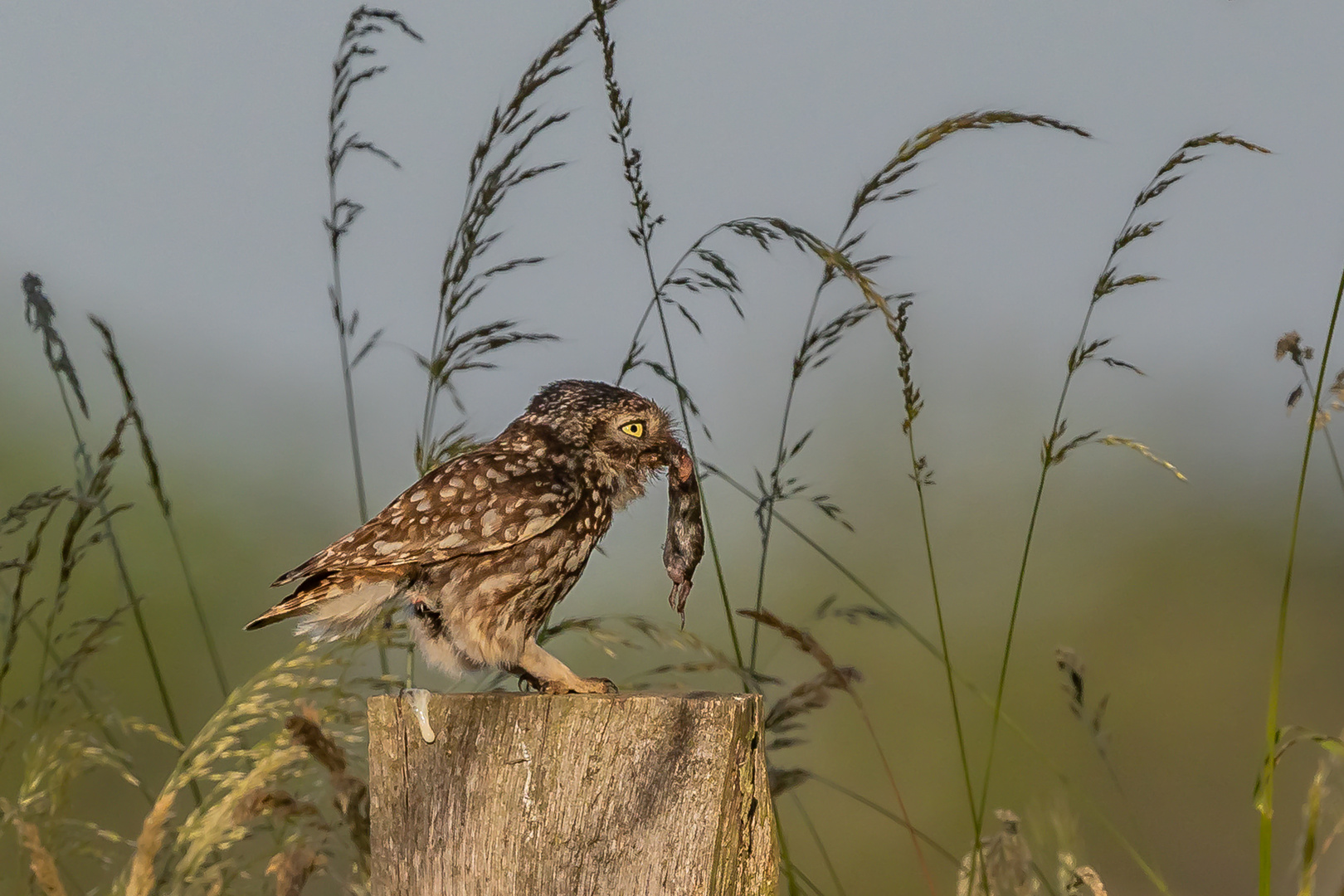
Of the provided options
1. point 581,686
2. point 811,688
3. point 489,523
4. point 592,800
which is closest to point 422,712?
point 592,800

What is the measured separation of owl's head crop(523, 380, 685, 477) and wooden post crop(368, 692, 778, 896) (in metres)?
1.06

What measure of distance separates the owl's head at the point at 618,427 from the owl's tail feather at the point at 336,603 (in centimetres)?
61

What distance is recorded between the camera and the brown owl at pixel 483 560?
251 cm

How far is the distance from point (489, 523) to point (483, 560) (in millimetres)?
104

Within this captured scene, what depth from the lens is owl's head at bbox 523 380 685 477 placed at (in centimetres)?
287

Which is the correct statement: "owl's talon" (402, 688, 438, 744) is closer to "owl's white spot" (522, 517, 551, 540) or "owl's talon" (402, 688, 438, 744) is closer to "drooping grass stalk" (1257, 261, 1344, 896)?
"owl's white spot" (522, 517, 551, 540)

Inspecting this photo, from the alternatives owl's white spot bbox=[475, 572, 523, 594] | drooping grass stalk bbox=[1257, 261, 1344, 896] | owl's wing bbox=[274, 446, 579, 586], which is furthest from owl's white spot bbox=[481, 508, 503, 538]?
drooping grass stalk bbox=[1257, 261, 1344, 896]

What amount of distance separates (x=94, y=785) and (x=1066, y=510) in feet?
37.8

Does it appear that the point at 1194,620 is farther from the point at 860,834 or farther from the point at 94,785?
the point at 94,785

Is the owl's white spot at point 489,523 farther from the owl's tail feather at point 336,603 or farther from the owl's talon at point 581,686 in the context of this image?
the owl's talon at point 581,686

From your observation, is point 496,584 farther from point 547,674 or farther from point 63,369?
point 63,369

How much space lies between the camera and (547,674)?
2.59 meters

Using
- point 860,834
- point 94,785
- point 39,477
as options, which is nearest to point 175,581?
point 39,477

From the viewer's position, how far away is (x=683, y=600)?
2.54m
